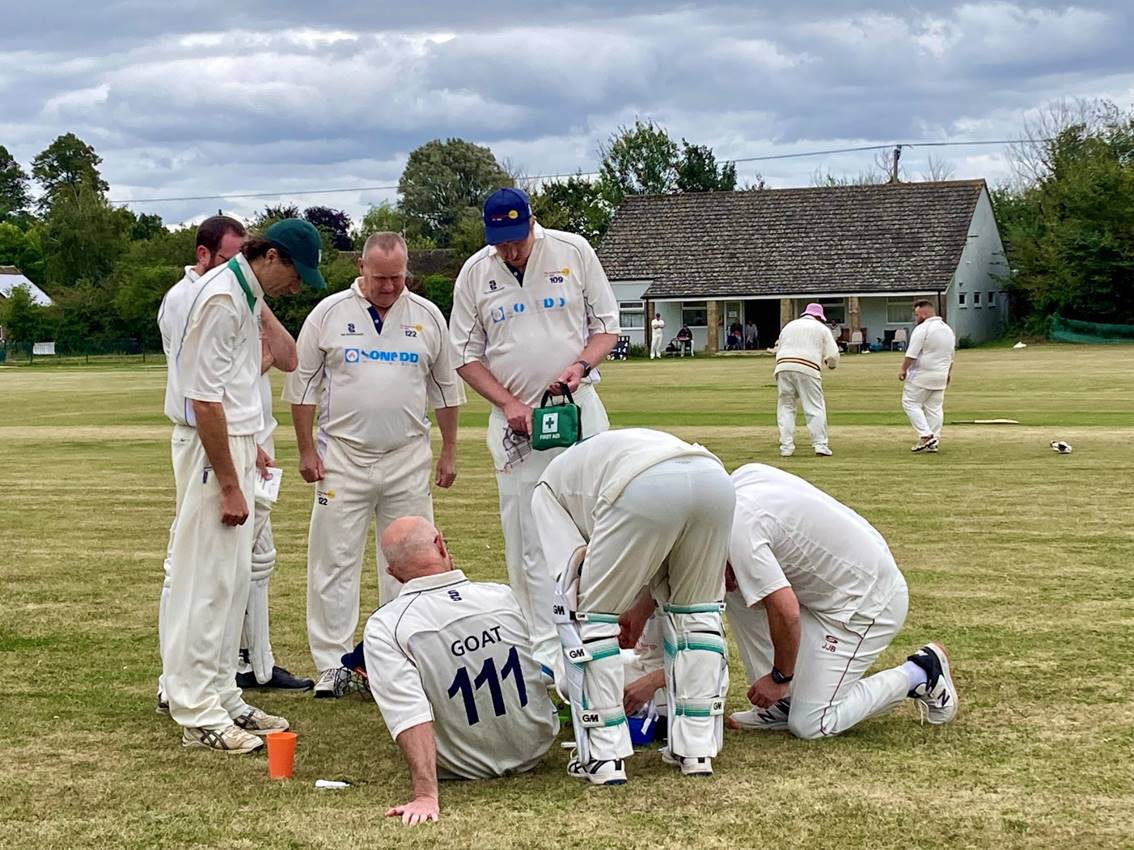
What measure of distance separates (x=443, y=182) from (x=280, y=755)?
111147mm

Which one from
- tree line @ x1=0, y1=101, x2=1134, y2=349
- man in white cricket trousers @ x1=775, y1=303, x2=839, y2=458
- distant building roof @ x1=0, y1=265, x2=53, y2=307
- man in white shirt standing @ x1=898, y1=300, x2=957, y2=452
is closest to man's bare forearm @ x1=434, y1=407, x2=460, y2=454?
man in white cricket trousers @ x1=775, y1=303, x2=839, y2=458

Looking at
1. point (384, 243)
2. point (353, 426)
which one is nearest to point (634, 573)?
point (353, 426)

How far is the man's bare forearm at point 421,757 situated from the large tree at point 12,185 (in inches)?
5974

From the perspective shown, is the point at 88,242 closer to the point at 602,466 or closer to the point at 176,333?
the point at 176,333

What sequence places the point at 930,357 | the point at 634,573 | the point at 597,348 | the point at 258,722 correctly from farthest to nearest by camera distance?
the point at 930,357
the point at 597,348
the point at 258,722
the point at 634,573

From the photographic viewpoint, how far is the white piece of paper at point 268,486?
21.7 feet

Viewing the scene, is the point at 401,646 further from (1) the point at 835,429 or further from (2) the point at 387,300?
(1) the point at 835,429

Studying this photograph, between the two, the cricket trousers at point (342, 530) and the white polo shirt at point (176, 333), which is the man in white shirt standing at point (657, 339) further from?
the white polo shirt at point (176, 333)

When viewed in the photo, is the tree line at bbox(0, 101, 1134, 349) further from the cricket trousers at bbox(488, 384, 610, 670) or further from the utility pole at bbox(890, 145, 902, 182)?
the cricket trousers at bbox(488, 384, 610, 670)

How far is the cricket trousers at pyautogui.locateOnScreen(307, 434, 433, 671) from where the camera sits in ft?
24.0

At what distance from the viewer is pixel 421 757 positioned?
5.12m

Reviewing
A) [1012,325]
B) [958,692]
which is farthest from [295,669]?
[1012,325]

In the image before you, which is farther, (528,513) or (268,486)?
(528,513)

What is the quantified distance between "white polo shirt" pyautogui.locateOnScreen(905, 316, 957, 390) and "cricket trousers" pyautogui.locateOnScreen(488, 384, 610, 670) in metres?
12.6
